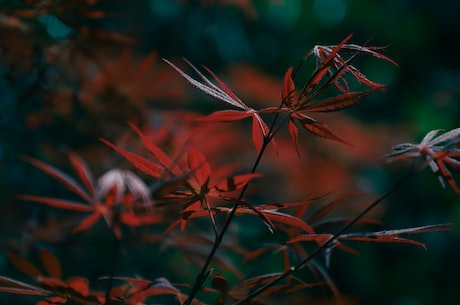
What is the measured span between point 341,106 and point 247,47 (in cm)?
412

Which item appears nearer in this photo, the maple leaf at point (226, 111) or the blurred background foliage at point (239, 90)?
the maple leaf at point (226, 111)

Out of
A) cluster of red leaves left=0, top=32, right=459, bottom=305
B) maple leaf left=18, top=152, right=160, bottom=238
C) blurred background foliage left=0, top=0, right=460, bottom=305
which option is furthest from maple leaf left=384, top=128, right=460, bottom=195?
blurred background foliage left=0, top=0, right=460, bottom=305

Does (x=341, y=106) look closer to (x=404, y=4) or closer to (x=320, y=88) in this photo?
(x=320, y=88)

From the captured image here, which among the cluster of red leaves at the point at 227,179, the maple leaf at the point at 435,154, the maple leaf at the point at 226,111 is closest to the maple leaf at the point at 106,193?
the cluster of red leaves at the point at 227,179

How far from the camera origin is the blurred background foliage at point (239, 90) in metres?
1.24

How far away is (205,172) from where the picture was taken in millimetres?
613

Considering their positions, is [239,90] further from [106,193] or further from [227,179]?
[227,179]

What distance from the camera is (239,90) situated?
324cm

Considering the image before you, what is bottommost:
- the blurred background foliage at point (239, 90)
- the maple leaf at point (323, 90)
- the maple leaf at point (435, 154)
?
the blurred background foliage at point (239, 90)

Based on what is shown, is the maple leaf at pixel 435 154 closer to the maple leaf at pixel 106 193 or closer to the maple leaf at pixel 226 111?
the maple leaf at pixel 226 111

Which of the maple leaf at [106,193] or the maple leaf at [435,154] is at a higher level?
the maple leaf at [435,154]

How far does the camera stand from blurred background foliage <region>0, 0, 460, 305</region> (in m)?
1.24

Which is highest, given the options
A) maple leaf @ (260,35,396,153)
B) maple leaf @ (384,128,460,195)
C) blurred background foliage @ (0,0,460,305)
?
maple leaf @ (260,35,396,153)

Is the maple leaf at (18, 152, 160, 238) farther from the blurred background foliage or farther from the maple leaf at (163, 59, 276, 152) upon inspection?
the blurred background foliage
